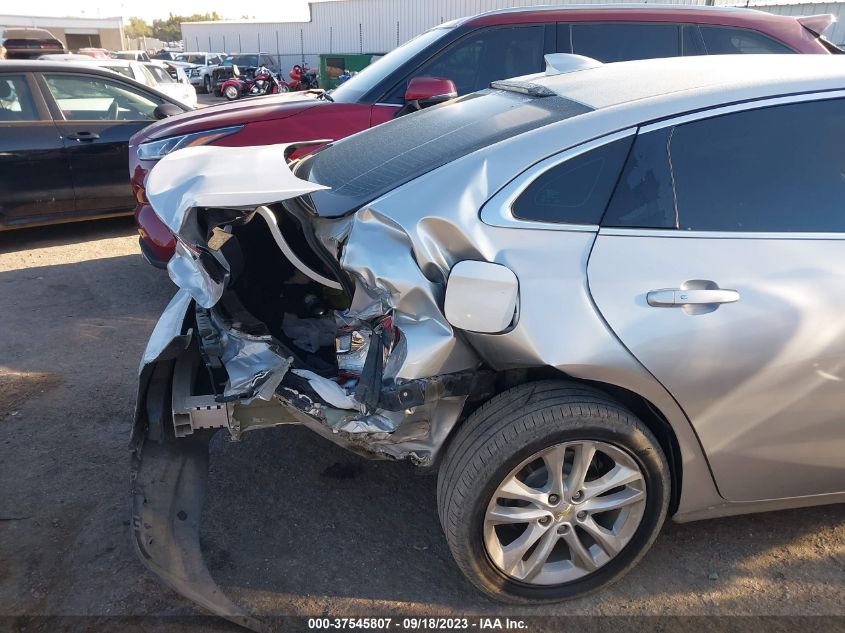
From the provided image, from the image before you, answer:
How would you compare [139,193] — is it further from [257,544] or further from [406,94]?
[257,544]

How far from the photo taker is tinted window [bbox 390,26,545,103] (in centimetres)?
491

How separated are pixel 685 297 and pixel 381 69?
→ 363 cm

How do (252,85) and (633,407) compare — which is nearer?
(633,407)

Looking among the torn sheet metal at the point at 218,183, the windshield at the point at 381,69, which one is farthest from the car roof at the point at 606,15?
the torn sheet metal at the point at 218,183

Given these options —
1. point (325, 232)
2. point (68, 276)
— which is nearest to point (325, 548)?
point (325, 232)

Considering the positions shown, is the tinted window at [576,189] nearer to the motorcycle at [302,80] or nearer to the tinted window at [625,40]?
the tinted window at [625,40]

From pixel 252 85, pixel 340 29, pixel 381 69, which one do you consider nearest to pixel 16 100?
pixel 381 69

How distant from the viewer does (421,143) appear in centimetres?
265

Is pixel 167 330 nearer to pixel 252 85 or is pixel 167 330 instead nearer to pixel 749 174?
pixel 749 174

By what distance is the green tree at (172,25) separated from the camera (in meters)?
95.1

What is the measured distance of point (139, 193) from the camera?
4855 mm

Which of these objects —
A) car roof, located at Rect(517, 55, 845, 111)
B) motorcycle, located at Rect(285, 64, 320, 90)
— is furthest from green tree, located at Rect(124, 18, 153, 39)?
car roof, located at Rect(517, 55, 845, 111)

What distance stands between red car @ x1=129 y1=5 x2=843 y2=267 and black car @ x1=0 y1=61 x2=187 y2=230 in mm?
1788

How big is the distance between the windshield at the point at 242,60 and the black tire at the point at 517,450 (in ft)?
102
